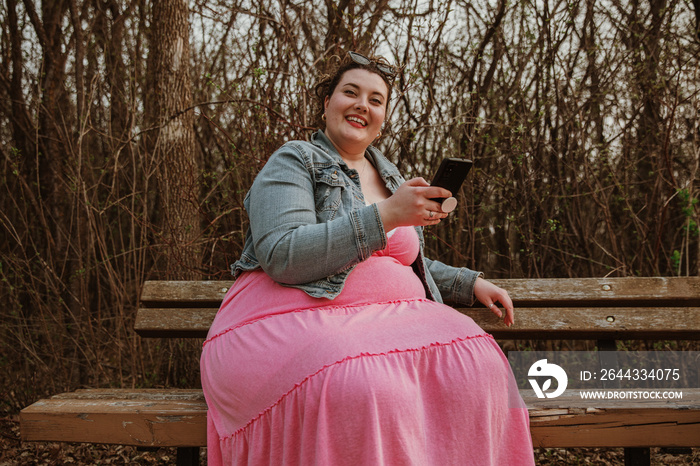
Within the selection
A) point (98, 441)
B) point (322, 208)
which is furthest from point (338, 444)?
point (98, 441)

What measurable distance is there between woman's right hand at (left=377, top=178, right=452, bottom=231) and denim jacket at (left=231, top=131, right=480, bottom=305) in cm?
4

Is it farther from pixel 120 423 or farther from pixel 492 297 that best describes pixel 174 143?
pixel 492 297

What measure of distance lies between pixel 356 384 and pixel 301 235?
0.49m

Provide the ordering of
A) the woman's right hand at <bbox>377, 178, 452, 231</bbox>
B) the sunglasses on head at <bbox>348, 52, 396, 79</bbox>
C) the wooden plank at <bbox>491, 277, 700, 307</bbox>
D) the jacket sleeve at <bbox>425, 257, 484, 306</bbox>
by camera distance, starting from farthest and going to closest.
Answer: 1. the wooden plank at <bbox>491, 277, 700, 307</bbox>
2. the jacket sleeve at <bbox>425, 257, 484, 306</bbox>
3. the sunglasses on head at <bbox>348, 52, 396, 79</bbox>
4. the woman's right hand at <bbox>377, 178, 452, 231</bbox>

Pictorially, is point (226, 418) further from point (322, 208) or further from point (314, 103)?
point (314, 103)

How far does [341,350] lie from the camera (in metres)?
1.53

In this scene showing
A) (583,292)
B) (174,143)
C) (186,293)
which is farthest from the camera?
(174,143)

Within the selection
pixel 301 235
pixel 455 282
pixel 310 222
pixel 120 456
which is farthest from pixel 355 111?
pixel 120 456

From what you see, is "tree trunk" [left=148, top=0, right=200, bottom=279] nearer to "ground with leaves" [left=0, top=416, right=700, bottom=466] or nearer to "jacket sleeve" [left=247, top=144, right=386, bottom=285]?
"ground with leaves" [left=0, top=416, right=700, bottom=466]

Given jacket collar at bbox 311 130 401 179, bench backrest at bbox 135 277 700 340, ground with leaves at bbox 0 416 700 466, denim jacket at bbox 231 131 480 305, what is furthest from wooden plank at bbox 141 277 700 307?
ground with leaves at bbox 0 416 700 466

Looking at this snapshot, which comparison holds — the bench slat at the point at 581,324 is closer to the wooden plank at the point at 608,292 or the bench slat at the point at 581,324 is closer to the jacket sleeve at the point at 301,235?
the wooden plank at the point at 608,292

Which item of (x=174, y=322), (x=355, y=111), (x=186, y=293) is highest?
(x=355, y=111)

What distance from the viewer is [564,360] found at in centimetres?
388

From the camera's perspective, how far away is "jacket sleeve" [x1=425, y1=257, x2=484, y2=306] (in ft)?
7.66
